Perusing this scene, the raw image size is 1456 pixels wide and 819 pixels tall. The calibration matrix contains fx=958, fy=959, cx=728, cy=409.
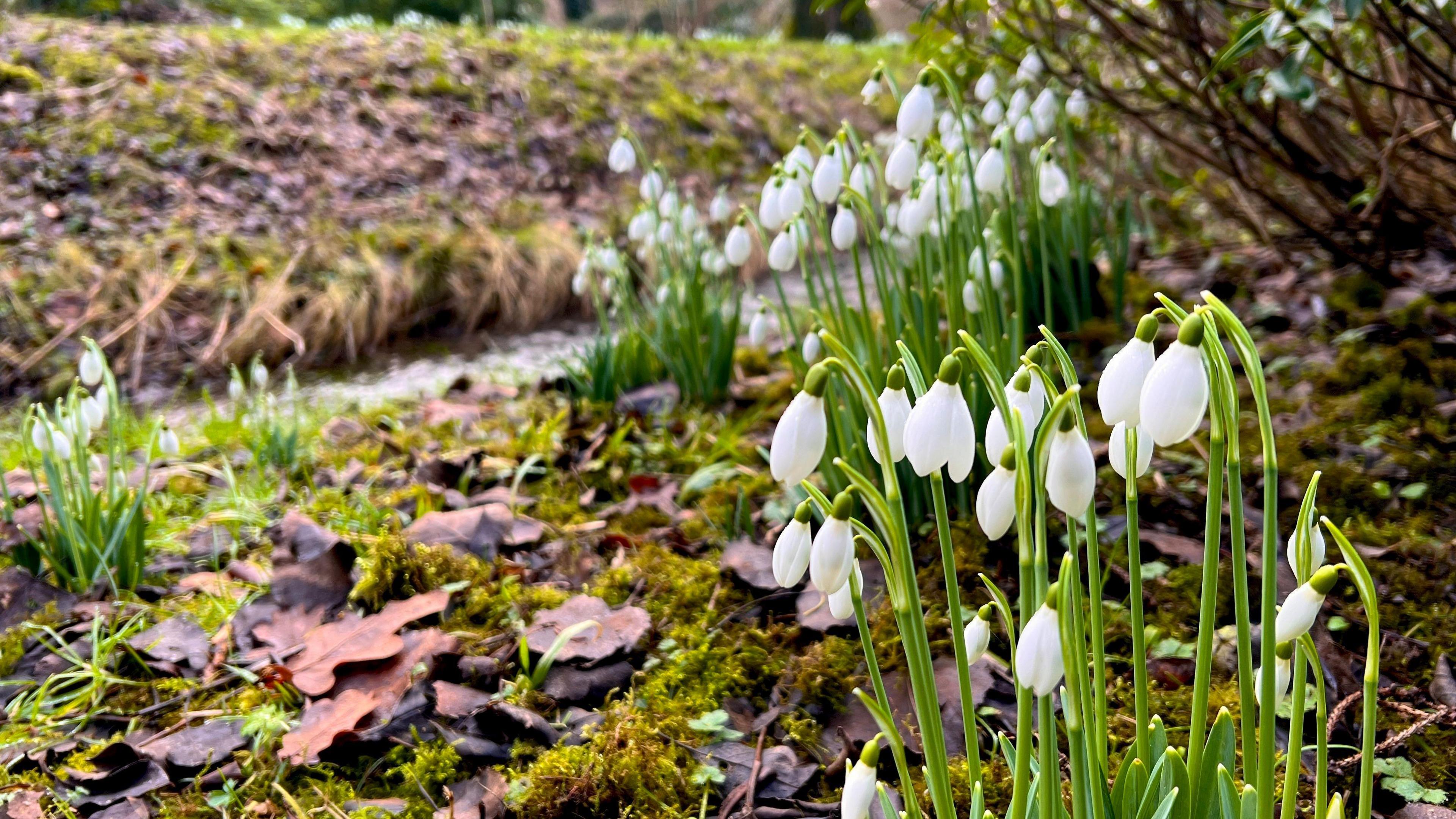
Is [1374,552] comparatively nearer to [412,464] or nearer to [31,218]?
[412,464]

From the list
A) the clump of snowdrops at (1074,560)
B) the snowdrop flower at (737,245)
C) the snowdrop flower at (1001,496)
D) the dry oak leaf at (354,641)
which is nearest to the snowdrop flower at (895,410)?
the clump of snowdrops at (1074,560)

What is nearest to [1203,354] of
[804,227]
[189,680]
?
[804,227]

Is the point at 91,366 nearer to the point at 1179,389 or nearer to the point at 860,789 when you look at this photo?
the point at 860,789

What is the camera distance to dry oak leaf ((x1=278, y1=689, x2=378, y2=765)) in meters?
1.56

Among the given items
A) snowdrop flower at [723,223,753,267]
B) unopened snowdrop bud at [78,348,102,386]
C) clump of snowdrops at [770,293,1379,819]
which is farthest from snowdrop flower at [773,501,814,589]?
unopened snowdrop bud at [78,348,102,386]

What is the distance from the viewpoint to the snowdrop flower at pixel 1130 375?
0.82 metres

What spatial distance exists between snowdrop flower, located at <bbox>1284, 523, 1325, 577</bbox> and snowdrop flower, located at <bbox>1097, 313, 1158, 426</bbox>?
22 cm

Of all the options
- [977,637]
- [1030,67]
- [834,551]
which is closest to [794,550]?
[834,551]

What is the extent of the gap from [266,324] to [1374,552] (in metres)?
4.83

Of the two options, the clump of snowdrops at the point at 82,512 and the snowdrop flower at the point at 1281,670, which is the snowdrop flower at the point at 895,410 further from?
the clump of snowdrops at the point at 82,512

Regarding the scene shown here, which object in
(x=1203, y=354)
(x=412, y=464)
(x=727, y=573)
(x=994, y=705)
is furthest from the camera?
(x=412, y=464)

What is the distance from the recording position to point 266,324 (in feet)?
16.3

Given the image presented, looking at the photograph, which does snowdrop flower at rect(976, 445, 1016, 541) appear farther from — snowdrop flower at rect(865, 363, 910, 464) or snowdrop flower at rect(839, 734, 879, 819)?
snowdrop flower at rect(839, 734, 879, 819)

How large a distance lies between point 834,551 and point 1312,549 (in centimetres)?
46
